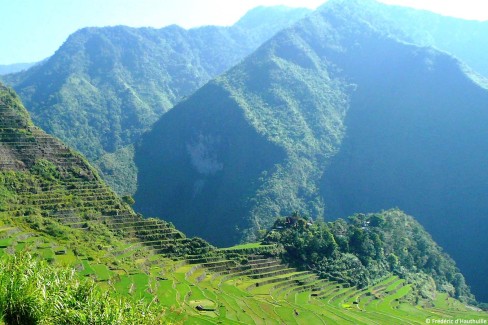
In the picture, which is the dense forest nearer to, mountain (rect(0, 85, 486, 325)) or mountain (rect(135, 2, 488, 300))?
mountain (rect(0, 85, 486, 325))

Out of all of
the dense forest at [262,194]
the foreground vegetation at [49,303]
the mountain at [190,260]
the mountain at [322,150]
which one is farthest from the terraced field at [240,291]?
the mountain at [322,150]

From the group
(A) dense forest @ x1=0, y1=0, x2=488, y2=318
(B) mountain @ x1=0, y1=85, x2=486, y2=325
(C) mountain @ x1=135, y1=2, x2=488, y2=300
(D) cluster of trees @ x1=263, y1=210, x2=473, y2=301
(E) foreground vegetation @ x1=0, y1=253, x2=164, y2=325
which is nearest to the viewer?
(E) foreground vegetation @ x1=0, y1=253, x2=164, y2=325

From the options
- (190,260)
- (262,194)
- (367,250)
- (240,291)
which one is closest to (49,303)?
(240,291)

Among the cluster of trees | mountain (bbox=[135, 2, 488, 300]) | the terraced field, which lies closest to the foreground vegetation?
the terraced field

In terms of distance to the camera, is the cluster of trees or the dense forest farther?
the cluster of trees

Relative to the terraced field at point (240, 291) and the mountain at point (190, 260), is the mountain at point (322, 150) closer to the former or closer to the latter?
the mountain at point (190, 260)

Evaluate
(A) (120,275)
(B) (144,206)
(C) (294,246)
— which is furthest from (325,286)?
(B) (144,206)

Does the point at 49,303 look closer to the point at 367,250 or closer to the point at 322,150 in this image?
the point at 367,250
